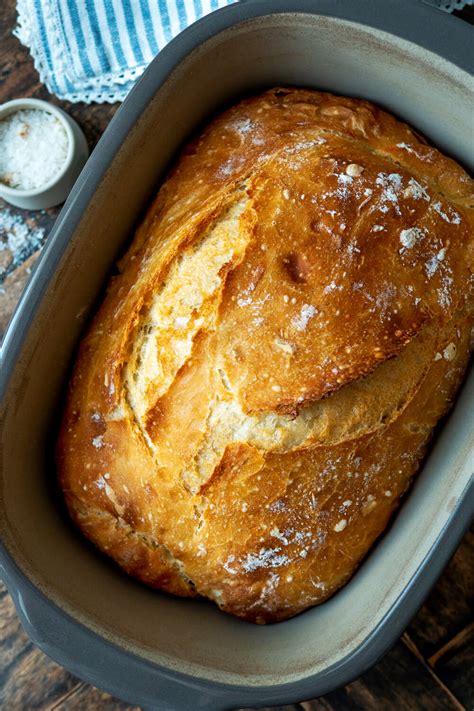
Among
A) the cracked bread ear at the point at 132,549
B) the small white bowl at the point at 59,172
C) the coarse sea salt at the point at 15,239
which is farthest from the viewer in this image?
the coarse sea salt at the point at 15,239

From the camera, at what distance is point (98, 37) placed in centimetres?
167

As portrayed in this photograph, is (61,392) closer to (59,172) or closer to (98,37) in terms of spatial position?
(59,172)

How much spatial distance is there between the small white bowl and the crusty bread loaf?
0.92 feet

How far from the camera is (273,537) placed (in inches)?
52.8

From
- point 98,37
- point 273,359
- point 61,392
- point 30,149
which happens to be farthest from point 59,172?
point 273,359

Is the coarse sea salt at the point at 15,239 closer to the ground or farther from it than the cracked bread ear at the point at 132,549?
farther from it

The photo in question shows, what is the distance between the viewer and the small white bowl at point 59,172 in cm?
160

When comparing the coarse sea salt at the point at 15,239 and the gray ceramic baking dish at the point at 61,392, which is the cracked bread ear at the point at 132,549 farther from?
the coarse sea salt at the point at 15,239

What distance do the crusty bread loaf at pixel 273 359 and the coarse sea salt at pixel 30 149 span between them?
332 mm

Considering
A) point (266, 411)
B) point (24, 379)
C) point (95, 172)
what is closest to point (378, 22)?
point (95, 172)

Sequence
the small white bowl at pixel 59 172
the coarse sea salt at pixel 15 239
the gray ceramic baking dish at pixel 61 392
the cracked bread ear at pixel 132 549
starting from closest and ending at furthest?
the gray ceramic baking dish at pixel 61 392
the cracked bread ear at pixel 132 549
the small white bowl at pixel 59 172
the coarse sea salt at pixel 15 239

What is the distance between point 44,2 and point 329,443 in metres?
1.06

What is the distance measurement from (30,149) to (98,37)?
27 cm

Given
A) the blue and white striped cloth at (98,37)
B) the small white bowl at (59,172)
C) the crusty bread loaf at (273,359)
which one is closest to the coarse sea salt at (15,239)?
the small white bowl at (59,172)
